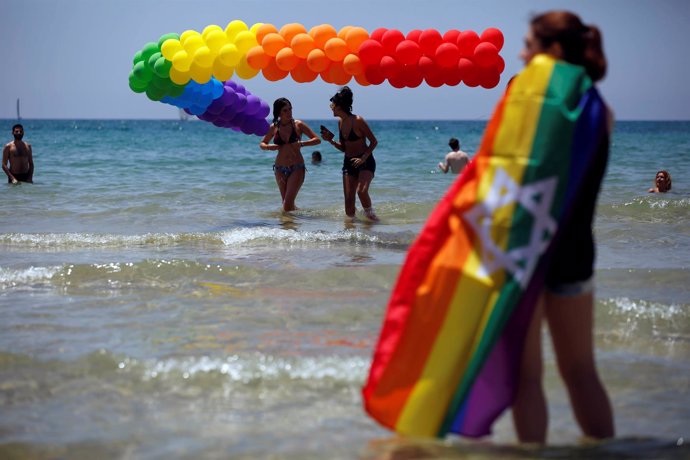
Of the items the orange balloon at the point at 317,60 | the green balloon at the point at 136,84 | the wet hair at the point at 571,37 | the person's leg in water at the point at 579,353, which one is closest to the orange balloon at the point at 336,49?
the orange balloon at the point at 317,60

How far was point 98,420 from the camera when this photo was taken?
12.5 feet

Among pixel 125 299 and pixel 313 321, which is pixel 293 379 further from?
pixel 125 299

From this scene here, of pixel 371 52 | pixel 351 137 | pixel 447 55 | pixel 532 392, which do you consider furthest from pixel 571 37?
pixel 351 137

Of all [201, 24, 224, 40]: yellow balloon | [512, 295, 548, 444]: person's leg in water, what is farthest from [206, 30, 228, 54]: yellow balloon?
[512, 295, 548, 444]: person's leg in water

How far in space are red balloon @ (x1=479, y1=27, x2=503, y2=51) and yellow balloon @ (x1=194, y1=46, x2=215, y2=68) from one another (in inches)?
121

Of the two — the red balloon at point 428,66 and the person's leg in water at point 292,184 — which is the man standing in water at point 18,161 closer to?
the person's leg in water at point 292,184

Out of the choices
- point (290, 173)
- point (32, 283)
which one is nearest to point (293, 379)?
point (32, 283)

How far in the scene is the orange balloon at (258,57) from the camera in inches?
367

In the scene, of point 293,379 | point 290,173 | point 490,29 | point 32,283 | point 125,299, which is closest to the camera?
point 293,379

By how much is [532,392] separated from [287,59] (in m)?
6.80

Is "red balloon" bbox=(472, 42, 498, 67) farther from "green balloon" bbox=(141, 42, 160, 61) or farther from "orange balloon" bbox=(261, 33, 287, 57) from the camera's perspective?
"green balloon" bbox=(141, 42, 160, 61)

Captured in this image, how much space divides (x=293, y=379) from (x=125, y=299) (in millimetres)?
2256

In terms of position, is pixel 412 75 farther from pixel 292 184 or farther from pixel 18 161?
pixel 18 161

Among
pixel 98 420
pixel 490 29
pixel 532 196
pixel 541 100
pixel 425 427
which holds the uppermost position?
pixel 490 29
